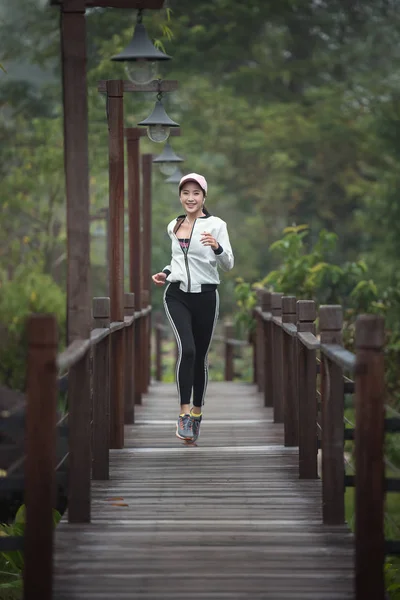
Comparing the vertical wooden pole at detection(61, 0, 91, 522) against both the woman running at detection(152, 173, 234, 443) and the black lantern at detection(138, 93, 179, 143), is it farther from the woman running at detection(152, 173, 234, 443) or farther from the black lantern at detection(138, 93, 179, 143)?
the black lantern at detection(138, 93, 179, 143)

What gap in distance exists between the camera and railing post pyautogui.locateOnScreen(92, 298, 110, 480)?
653 cm

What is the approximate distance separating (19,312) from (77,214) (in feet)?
46.3

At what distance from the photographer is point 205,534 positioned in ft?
17.9

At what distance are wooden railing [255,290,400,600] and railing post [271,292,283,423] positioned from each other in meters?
0.70

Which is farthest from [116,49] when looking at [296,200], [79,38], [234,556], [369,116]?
[234,556]

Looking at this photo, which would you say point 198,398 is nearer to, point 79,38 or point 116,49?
point 79,38

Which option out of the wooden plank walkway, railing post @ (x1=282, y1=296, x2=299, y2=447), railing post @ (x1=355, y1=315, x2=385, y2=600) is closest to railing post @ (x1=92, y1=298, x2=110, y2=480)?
the wooden plank walkway

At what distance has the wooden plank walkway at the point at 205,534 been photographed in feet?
15.3

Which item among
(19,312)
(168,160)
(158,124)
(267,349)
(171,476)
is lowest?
(171,476)

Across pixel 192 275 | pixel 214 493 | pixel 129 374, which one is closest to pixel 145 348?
pixel 129 374

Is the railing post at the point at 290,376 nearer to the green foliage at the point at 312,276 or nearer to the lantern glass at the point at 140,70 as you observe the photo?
the lantern glass at the point at 140,70

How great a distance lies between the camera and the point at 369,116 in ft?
86.8

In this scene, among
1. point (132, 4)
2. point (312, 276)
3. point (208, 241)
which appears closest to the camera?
point (132, 4)

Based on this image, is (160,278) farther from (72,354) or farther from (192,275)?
(72,354)
